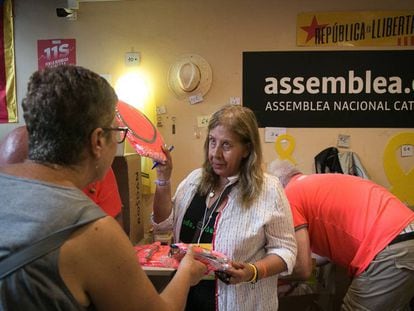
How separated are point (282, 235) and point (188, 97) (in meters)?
2.22

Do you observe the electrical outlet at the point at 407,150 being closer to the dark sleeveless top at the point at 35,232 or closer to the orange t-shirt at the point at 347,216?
the orange t-shirt at the point at 347,216

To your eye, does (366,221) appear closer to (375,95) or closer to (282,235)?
(282,235)

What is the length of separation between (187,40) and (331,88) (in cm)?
133

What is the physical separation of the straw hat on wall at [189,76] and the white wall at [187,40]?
0.06 metres

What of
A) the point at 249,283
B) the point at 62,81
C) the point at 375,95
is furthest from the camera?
the point at 375,95

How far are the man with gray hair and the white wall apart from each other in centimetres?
143

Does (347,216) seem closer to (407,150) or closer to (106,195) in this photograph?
(106,195)

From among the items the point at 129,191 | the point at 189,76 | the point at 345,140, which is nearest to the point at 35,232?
the point at 129,191

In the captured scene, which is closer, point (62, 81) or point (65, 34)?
point (62, 81)

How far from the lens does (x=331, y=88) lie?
3.33 meters

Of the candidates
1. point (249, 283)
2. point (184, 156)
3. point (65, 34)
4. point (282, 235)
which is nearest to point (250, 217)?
point (282, 235)

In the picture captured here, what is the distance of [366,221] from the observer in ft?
5.97

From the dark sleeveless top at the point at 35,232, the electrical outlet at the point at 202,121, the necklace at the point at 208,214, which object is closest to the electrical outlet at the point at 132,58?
the electrical outlet at the point at 202,121

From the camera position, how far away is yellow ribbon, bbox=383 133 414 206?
130 inches
